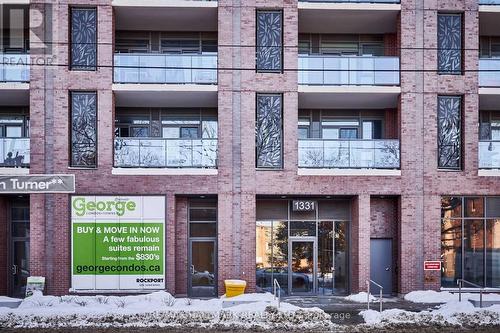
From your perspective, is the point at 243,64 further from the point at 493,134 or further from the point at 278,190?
the point at 493,134

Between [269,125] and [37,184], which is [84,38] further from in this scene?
[269,125]

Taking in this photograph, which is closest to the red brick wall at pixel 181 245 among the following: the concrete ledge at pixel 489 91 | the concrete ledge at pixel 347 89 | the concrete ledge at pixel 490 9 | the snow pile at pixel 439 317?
the concrete ledge at pixel 347 89

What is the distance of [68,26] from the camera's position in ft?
62.8

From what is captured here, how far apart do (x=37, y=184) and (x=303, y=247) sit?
417 inches

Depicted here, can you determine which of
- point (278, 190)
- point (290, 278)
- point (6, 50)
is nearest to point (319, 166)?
point (278, 190)

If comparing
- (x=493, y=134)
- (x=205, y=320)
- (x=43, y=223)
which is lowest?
(x=205, y=320)

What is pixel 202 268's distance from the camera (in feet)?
65.3

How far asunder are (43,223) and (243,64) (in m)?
9.71

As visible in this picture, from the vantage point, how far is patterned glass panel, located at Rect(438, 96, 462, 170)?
1980 cm

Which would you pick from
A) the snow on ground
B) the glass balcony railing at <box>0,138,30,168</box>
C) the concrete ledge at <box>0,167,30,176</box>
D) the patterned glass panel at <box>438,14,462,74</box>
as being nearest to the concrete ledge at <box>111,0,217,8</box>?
the glass balcony railing at <box>0,138,30,168</box>

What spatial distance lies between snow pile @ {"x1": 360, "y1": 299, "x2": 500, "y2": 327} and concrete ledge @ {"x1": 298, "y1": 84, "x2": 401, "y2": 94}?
27.2ft

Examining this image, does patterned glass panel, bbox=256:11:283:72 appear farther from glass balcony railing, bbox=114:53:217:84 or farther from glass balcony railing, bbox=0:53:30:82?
glass balcony railing, bbox=0:53:30:82

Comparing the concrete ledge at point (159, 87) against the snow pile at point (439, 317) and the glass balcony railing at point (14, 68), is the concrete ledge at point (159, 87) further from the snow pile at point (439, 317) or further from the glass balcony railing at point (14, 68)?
the snow pile at point (439, 317)

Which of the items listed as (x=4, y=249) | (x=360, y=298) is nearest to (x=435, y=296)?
(x=360, y=298)
